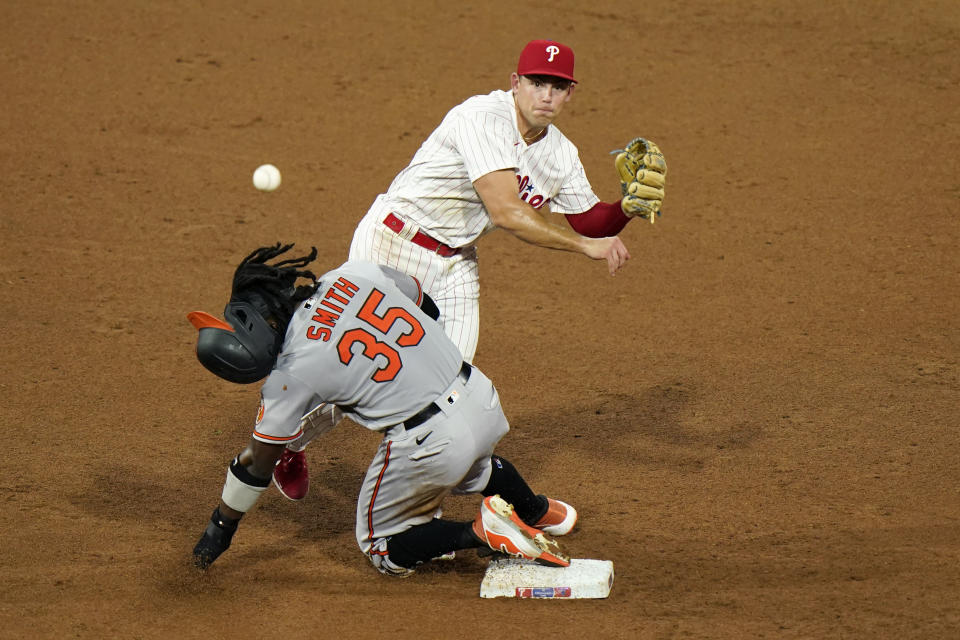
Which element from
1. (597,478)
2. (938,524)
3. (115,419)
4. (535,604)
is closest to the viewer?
(535,604)

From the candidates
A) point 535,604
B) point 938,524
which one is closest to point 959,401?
point 938,524

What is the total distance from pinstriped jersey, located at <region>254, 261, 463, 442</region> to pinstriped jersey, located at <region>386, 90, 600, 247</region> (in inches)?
28.2

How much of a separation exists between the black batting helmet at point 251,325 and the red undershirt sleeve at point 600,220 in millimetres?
1594

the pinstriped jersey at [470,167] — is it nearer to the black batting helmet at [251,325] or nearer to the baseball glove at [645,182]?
the baseball glove at [645,182]

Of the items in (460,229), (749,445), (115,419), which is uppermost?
(460,229)

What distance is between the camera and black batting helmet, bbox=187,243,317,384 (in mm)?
4309

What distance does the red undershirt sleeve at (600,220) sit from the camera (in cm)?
548

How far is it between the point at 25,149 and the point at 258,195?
2.20 meters

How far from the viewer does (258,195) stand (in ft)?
30.8

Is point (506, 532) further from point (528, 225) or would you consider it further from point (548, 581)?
point (528, 225)

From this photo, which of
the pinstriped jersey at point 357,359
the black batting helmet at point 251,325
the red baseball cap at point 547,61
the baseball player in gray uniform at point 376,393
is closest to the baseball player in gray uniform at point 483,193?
the red baseball cap at point 547,61

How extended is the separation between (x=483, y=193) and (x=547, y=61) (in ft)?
2.05

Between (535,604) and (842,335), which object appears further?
(842,335)

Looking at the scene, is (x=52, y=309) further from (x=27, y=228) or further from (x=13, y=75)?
(x=13, y=75)
